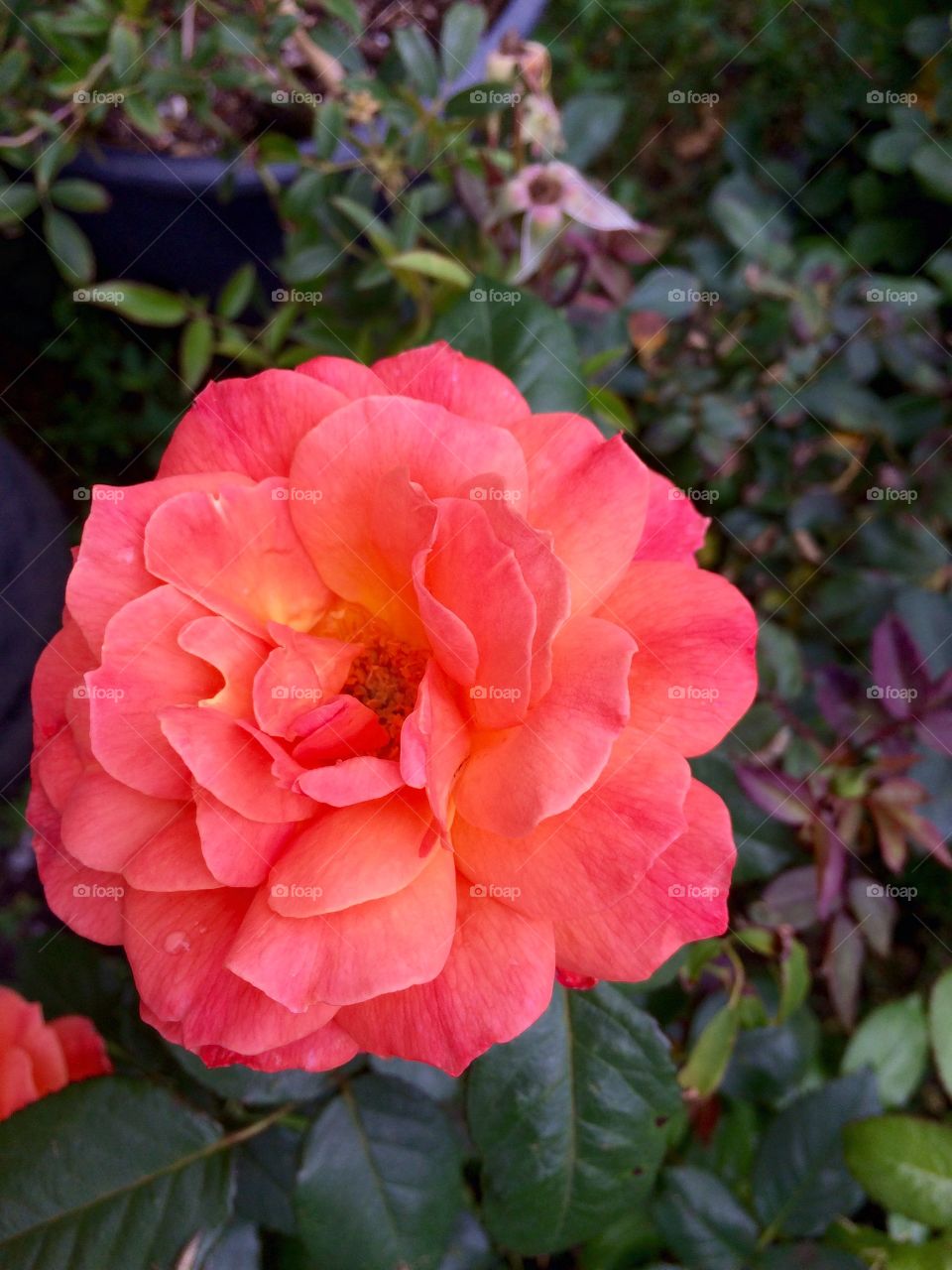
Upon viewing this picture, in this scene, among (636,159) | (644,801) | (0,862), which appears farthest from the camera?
(636,159)

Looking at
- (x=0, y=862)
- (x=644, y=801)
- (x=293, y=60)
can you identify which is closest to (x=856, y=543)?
(x=644, y=801)

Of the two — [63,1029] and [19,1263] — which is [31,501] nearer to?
[63,1029]

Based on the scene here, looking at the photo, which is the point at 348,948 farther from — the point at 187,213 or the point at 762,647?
the point at 187,213

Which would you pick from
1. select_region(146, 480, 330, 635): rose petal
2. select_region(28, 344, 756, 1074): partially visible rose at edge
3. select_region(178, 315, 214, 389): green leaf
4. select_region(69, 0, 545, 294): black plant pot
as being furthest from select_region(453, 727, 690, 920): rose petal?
select_region(69, 0, 545, 294): black plant pot

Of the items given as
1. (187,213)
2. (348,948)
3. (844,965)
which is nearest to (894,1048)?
(844,965)

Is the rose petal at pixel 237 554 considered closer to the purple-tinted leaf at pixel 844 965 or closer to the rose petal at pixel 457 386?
the rose petal at pixel 457 386

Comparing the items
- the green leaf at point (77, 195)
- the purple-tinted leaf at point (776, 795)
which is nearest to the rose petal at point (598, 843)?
the purple-tinted leaf at point (776, 795)
